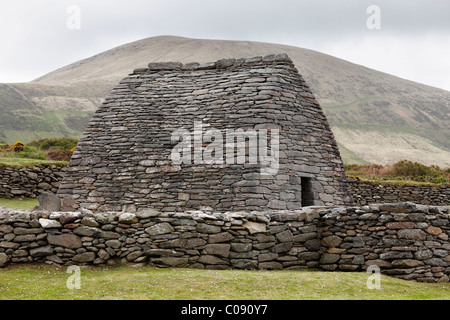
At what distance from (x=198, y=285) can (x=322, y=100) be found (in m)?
84.6

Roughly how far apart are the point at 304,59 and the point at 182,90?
10469 cm

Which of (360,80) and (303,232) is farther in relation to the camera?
(360,80)

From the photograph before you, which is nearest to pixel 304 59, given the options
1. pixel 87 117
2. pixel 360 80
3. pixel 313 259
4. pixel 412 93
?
pixel 360 80

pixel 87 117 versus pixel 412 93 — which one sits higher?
pixel 412 93

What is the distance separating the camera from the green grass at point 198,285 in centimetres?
645

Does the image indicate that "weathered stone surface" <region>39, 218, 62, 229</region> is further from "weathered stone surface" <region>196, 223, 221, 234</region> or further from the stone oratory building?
the stone oratory building

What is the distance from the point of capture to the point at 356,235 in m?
8.56

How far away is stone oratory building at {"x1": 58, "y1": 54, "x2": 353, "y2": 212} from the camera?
41.7 feet

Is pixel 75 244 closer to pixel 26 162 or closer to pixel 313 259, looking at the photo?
pixel 313 259

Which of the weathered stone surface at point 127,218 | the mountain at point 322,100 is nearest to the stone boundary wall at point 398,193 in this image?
the weathered stone surface at point 127,218

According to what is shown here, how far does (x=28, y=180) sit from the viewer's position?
57.7ft

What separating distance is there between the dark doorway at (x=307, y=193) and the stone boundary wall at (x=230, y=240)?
4305mm

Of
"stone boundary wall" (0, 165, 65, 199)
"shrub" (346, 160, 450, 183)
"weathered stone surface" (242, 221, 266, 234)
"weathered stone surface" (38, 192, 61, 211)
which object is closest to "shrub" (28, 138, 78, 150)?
"stone boundary wall" (0, 165, 65, 199)

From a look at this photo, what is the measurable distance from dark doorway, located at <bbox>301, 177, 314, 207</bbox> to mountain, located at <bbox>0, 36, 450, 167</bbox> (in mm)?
38879
